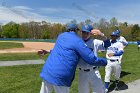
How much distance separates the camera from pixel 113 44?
9672 mm

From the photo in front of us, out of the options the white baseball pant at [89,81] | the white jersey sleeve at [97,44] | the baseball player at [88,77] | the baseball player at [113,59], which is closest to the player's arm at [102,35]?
the white jersey sleeve at [97,44]

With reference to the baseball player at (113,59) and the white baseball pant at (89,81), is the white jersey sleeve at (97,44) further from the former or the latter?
the baseball player at (113,59)

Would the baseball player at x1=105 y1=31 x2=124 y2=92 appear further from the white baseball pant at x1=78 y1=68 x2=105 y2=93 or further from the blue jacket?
the blue jacket

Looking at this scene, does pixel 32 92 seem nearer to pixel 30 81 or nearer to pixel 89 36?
pixel 30 81

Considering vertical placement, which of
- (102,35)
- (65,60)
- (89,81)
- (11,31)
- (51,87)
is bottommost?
(11,31)

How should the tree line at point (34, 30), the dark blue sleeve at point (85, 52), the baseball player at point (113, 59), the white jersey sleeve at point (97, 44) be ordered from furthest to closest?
the tree line at point (34, 30), the baseball player at point (113, 59), the white jersey sleeve at point (97, 44), the dark blue sleeve at point (85, 52)

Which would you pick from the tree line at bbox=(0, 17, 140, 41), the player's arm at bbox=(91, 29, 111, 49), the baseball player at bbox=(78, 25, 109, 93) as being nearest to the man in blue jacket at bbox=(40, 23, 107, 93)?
the player's arm at bbox=(91, 29, 111, 49)

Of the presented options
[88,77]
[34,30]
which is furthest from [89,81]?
[34,30]

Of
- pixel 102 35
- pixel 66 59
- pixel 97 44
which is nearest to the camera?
pixel 66 59

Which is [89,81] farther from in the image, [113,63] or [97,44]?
[113,63]

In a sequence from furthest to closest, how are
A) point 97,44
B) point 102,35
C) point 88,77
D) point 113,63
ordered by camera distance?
point 113,63 → point 97,44 → point 88,77 → point 102,35

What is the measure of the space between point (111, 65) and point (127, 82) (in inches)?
71.6

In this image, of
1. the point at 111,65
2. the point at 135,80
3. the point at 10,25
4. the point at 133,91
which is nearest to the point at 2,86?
the point at 111,65

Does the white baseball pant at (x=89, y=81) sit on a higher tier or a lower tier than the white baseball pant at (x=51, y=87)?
lower
